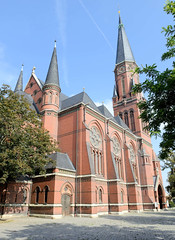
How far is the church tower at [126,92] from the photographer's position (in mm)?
41562

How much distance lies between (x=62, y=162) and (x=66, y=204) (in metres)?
4.51

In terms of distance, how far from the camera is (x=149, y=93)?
840cm

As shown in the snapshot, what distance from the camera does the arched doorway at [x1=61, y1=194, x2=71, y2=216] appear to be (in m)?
20.1

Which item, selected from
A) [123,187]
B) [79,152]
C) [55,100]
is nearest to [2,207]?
[79,152]

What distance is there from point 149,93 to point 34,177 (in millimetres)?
17923

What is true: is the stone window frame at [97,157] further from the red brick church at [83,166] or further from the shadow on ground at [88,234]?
the shadow on ground at [88,234]

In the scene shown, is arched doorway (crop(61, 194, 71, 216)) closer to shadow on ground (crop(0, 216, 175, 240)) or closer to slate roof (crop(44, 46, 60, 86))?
shadow on ground (crop(0, 216, 175, 240))

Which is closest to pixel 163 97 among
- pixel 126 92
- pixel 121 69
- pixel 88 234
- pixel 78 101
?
pixel 88 234

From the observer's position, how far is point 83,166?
2225 cm

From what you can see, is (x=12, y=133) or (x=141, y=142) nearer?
(x=12, y=133)

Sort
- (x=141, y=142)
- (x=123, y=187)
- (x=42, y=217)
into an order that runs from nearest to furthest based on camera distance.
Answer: (x=42, y=217), (x=123, y=187), (x=141, y=142)

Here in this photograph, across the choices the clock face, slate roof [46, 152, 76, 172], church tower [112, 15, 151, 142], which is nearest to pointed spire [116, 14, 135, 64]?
church tower [112, 15, 151, 142]

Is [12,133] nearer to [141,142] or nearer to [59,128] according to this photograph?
[59,128]

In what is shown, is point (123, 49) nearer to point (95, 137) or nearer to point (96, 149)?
point (95, 137)
